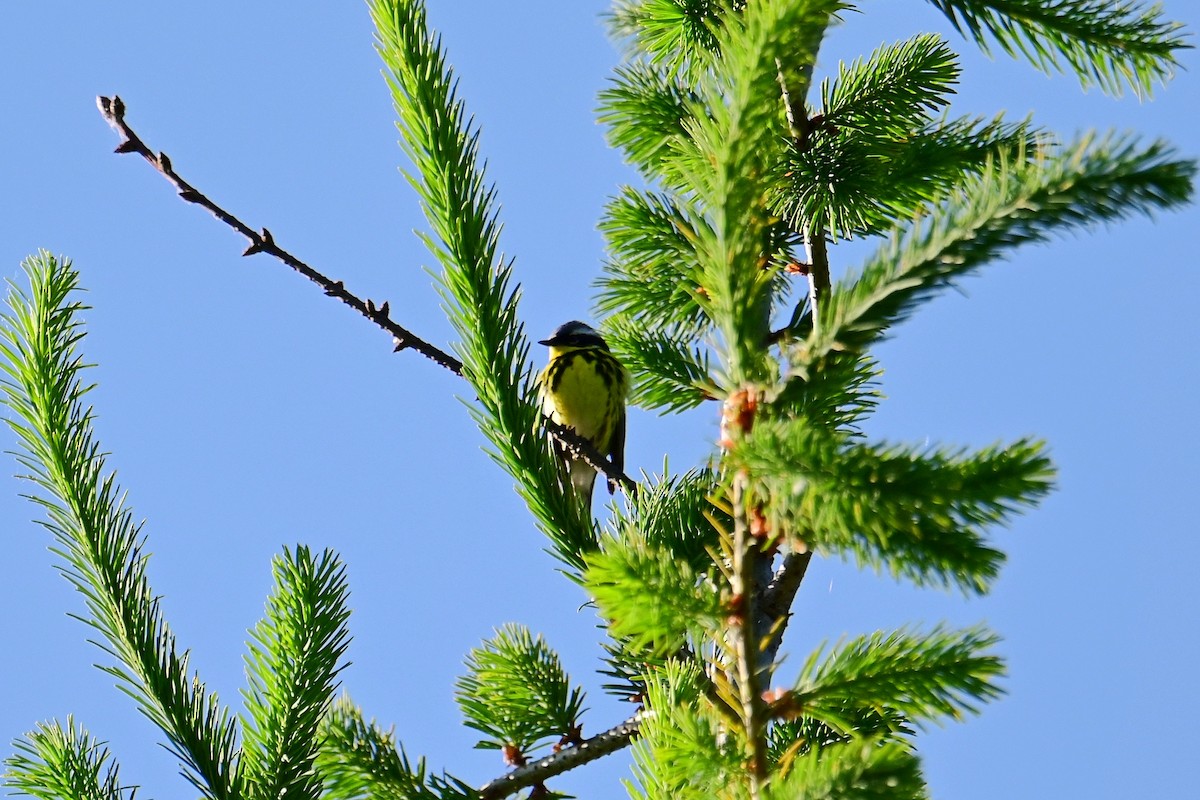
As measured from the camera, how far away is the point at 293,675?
149cm

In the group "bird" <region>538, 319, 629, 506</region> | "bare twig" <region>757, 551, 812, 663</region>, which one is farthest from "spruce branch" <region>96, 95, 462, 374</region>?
"bird" <region>538, 319, 629, 506</region>

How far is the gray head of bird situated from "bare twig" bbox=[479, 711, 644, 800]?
3.63m

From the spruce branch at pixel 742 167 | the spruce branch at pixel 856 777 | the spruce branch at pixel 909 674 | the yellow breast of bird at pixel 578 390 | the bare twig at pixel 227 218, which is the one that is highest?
the yellow breast of bird at pixel 578 390

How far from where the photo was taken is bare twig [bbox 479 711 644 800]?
1.63 metres

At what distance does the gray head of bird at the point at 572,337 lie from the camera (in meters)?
5.50

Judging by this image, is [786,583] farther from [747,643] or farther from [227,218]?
[227,218]

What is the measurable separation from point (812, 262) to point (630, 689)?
0.80 metres

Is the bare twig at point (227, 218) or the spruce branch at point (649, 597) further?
the bare twig at point (227, 218)

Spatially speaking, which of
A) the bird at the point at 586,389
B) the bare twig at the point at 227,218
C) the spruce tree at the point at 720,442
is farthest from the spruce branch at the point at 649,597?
the bird at the point at 586,389

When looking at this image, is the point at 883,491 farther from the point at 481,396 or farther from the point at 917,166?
the point at 917,166

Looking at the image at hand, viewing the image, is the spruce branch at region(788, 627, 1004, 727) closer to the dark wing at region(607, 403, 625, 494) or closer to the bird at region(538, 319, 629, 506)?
the bird at region(538, 319, 629, 506)

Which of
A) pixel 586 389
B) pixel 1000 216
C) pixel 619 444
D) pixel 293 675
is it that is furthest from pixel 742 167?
pixel 619 444

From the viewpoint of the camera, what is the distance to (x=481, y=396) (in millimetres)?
1349

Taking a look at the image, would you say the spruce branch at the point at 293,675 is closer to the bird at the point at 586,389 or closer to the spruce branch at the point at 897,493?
the spruce branch at the point at 897,493
